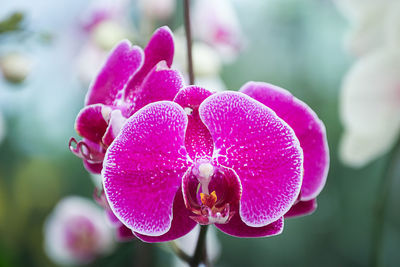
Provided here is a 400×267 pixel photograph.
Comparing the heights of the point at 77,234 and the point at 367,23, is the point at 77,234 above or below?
below

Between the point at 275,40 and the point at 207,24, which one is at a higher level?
the point at 207,24

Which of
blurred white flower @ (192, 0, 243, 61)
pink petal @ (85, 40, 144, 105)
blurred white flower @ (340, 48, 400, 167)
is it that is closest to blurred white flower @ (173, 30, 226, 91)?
blurred white flower @ (192, 0, 243, 61)

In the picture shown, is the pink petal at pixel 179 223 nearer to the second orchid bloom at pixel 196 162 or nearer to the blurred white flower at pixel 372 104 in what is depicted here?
the second orchid bloom at pixel 196 162

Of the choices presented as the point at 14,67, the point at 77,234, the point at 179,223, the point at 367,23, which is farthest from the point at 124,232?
the point at 77,234

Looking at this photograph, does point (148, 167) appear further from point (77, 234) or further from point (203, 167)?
point (77, 234)

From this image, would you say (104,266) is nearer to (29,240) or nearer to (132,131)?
(29,240)

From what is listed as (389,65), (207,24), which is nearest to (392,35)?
(389,65)

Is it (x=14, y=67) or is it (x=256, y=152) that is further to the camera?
(x=14, y=67)
